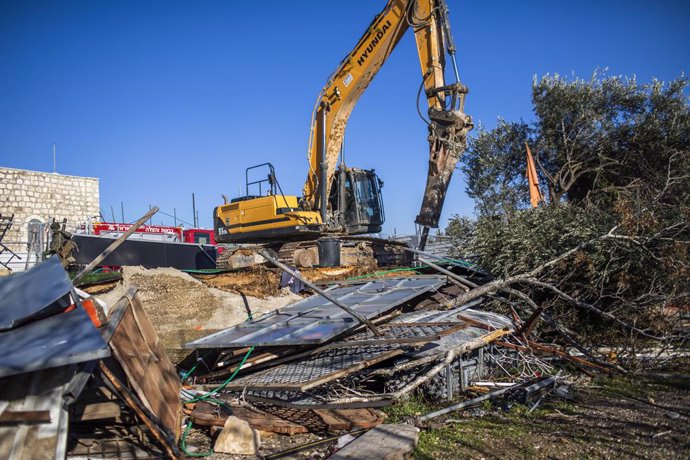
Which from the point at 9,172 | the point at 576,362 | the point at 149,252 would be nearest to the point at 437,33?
the point at 576,362

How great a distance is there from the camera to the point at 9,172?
1139 inches

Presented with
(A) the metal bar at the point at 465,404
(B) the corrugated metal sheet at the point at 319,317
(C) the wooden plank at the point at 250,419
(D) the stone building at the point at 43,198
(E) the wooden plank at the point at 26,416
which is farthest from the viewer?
(D) the stone building at the point at 43,198

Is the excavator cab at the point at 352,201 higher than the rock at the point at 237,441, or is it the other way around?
the excavator cab at the point at 352,201

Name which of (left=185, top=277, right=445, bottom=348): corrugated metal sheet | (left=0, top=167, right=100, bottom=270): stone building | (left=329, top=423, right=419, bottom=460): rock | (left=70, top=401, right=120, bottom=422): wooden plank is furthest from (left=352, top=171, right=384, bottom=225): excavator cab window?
(left=0, top=167, right=100, bottom=270): stone building

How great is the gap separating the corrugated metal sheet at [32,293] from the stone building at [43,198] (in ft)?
80.3

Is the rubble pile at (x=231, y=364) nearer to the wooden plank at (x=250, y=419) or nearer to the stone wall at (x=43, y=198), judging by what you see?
the wooden plank at (x=250, y=419)

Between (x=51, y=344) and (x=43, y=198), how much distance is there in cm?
3065

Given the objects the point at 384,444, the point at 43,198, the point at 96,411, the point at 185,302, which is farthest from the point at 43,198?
the point at 384,444

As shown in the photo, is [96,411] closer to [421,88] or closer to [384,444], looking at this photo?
[384,444]

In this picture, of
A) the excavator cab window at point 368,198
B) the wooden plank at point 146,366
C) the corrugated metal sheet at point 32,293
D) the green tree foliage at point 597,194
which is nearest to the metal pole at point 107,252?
the corrugated metal sheet at point 32,293

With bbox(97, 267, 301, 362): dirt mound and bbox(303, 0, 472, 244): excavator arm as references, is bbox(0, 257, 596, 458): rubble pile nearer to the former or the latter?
bbox(97, 267, 301, 362): dirt mound

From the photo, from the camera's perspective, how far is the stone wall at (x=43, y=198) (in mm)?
28688

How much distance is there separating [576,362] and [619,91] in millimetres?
11375

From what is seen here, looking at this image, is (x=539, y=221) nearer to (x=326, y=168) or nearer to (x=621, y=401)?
(x=621, y=401)
